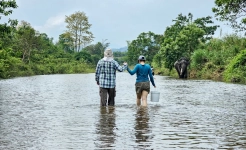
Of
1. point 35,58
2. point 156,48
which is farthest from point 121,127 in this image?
point 156,48

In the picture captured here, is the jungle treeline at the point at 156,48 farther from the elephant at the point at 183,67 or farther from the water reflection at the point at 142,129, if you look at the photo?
the water reflection at the point at 142,129

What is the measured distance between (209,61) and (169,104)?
88.8 ft

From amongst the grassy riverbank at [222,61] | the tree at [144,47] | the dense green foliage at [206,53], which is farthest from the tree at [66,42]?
the grassy riverbank at [222,61]

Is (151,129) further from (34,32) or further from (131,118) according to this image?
(34,32)

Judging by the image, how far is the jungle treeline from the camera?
29641mm

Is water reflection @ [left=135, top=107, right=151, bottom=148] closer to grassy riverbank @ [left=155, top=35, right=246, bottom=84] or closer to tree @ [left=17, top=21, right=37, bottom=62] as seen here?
grassy riverbank @ [left=155, top=35, right=246, bottom=84]

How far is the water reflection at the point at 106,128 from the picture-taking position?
749cm

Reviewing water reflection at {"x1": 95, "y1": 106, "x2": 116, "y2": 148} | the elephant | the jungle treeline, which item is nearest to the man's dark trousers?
water reflection at {"x1": 95, "y1": 106, "x2": 116, "y2": 148}

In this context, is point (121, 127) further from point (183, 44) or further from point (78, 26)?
point (78, 26)

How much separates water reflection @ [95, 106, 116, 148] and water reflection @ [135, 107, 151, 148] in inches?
19.2

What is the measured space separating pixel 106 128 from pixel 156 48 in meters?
81.5

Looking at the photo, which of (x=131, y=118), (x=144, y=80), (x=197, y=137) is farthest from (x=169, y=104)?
(x=197, y=137)

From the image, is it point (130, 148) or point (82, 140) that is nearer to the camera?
point (130, 148)

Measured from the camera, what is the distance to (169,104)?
14.6 m
